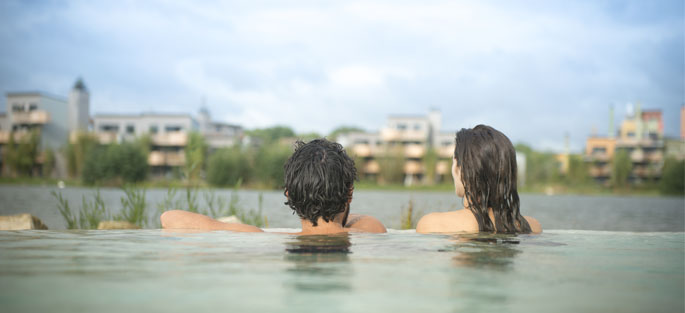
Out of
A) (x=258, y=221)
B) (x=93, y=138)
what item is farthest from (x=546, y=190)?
(x=258, y=221)

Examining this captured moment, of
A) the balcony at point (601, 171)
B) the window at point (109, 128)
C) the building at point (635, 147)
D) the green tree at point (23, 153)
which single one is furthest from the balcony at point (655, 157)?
the green tree at point (23, 153)

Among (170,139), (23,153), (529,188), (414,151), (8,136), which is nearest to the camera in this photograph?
(23,153)

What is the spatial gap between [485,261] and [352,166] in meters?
1.11

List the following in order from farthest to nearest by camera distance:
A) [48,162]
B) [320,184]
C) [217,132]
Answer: [217,132], [48,162], [320,184]

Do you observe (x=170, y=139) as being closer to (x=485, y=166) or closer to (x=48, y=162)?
(x=48, y=162)

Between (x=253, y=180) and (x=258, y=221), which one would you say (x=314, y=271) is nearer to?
(x=258, y=221)

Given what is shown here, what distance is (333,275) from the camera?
1.84m

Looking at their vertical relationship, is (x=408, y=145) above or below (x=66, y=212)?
above

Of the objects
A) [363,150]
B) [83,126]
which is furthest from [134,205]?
[83,126]

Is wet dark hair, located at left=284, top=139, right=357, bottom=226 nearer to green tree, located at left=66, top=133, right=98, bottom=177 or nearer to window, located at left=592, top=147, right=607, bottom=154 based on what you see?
green tree, located at left=66, top=133, right=98, bottom=177

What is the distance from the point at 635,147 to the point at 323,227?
68156mm

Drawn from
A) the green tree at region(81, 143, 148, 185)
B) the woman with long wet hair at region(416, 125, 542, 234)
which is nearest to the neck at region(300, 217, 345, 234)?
the woman with long wet hair at region(416, 125, 542, 234)

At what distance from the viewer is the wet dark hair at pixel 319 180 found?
9.64ft

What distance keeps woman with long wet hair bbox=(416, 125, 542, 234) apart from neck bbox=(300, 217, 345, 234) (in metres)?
0.79
